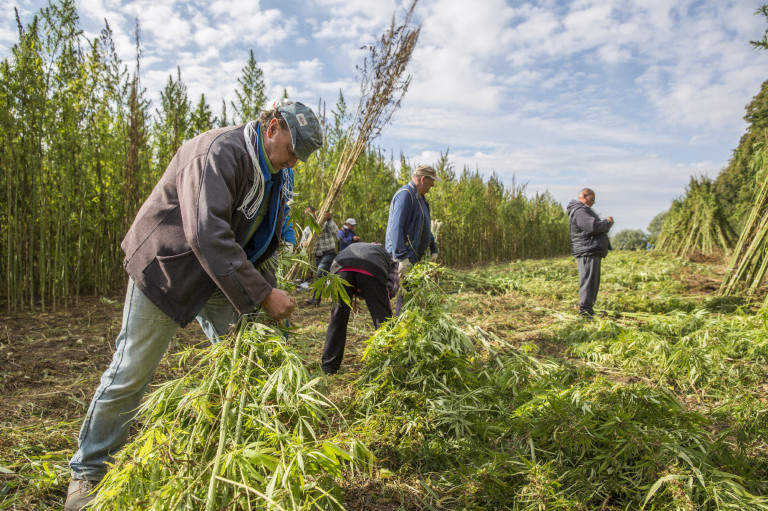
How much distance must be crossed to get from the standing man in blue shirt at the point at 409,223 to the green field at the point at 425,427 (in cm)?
79

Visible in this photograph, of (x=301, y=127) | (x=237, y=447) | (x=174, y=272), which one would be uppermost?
(x=301, y=127)

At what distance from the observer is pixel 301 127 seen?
6.47 ft

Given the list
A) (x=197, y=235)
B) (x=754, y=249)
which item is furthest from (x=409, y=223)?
(x=754, y=249)

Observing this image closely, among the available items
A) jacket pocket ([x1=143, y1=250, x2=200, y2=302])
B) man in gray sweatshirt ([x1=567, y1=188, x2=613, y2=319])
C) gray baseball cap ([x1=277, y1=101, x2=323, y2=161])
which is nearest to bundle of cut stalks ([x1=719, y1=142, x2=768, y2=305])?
man in gray sweatshirt ([x1=567, y1=188, x2=613, y2=319])

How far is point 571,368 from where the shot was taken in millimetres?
3523

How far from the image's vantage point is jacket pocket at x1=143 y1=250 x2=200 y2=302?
1.84 meters

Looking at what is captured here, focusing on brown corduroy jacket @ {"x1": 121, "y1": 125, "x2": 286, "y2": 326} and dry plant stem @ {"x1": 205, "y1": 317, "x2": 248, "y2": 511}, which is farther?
brown corduroy jacket @ {"x1": 121, "y1": 125, "x2": 286, "y2": 326}

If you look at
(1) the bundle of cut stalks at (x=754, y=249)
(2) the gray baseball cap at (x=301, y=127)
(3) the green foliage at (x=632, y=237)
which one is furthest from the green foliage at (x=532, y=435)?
(3) the green foliage at (x=632, y=237)

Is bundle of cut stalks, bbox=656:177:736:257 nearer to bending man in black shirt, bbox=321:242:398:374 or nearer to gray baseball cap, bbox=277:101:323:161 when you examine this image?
bending man in black shirt, bbox=321:242:398:374

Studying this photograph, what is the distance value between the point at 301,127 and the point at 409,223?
2734 millimetres

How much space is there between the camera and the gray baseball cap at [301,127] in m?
1.98

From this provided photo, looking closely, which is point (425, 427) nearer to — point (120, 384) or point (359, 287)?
point (120, 384)

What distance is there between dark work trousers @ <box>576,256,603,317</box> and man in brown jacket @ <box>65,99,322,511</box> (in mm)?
4868

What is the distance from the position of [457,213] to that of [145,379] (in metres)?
13.5
